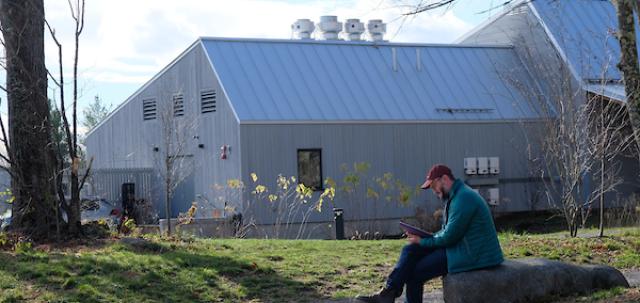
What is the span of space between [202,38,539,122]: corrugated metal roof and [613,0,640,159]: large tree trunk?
59.4 ft

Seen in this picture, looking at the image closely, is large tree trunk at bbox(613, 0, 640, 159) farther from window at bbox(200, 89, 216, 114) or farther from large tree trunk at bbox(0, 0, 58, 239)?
window at bbox(200, 89, 216, 114)

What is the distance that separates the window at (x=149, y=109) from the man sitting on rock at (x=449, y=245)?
25722mm

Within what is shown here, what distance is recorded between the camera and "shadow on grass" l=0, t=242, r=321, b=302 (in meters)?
11.7

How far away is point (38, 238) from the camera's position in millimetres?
14812

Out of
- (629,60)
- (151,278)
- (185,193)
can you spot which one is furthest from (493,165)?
(151,278)

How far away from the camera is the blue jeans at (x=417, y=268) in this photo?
33.1ft

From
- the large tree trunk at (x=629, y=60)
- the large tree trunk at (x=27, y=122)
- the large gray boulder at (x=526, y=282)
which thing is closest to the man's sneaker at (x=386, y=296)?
the large gray boulder at (x=526, y=282)

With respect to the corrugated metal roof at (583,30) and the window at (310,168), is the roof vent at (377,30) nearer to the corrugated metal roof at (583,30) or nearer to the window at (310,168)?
the corrugated metal roof at (583,30)

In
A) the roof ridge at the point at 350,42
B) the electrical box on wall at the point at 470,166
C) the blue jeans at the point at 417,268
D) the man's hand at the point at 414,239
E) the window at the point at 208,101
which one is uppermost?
the roof ridge at the point at 350,42

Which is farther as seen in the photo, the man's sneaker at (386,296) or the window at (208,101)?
the window at (208,101)

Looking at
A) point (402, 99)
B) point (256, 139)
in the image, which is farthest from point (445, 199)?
point (402, 99)

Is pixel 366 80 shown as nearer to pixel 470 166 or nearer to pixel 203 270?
pixel 470 166

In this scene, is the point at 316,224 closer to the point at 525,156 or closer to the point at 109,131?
the point at 525,156

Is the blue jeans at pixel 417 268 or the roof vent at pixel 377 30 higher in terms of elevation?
the roof vent at pixel 377 30
